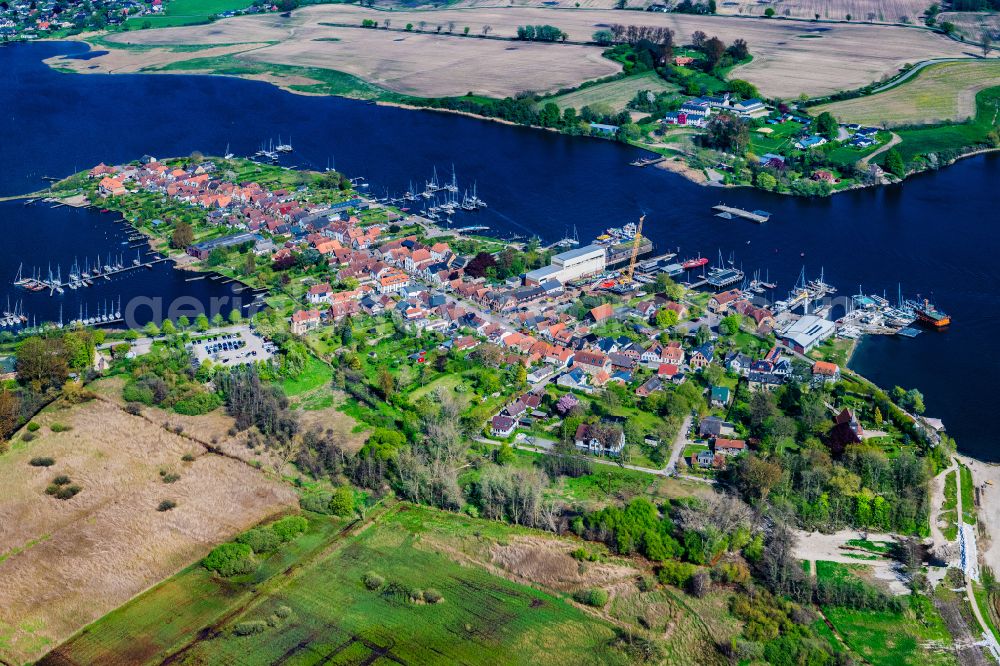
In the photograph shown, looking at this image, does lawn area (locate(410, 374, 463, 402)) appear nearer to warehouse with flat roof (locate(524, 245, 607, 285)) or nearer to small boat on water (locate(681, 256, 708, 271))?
warehouse with flat roof (locate(524, 245, 607, 285))

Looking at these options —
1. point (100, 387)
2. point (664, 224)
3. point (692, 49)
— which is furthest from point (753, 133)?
point (100, 387)

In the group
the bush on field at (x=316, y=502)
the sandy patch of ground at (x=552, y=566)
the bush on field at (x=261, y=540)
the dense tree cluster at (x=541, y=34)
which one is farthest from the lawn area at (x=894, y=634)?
the dense tree cluster at (x=541, y=34)

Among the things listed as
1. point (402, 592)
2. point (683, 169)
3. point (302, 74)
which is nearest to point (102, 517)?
point (402, 592)

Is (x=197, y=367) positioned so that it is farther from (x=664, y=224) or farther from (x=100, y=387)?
(x=664, y=224)

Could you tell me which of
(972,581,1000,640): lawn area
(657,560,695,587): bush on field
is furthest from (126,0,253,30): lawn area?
(972,581,1000,640): lawn area

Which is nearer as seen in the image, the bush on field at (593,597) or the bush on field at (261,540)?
the bush on field at (593,597)

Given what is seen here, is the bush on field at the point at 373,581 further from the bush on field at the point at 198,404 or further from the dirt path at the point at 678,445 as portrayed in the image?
the bush on field at the point at 198,404
